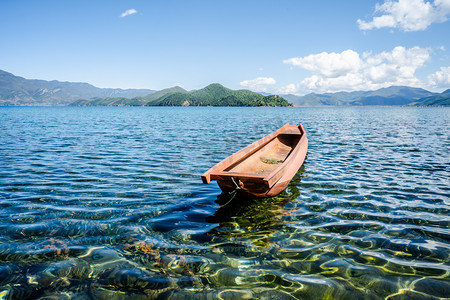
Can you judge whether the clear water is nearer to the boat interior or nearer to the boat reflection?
the boat reflection

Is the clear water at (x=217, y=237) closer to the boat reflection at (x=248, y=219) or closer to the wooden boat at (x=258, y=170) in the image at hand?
the boat reflection at (x=248, y=219)

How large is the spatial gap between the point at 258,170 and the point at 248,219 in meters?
3.62

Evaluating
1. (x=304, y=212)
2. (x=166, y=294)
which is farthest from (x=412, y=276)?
(x=166, y=294)

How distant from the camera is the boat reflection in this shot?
19.7ft

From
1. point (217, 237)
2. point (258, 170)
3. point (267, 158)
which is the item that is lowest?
point (217, 237)

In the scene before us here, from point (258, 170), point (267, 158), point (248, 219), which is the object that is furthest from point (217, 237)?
point (267, 158)

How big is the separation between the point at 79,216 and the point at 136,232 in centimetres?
196

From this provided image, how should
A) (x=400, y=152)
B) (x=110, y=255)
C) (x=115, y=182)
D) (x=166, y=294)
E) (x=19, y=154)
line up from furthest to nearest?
(x=400, y=152)
(x=19, y=154)
(x=115, y=182)
(x=110, y=255)
(x=166, y=294)

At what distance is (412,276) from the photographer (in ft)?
15.0

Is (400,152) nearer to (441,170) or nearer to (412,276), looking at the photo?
(441,170)

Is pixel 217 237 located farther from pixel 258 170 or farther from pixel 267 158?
pixel 267 158

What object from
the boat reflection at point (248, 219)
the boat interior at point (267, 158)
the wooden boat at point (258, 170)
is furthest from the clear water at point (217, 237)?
the boat interior at point (267, 158)

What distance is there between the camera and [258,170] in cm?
1049

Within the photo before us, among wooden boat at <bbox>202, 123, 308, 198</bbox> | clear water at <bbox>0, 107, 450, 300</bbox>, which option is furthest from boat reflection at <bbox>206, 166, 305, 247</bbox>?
wooden boat at <bbox>202, 123, 308, 198</bbox>
